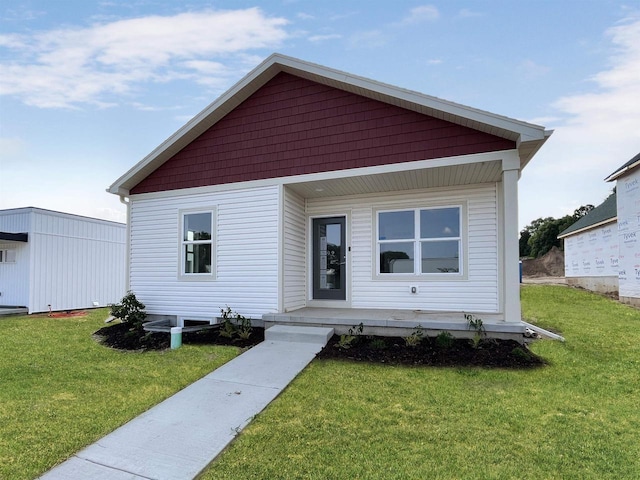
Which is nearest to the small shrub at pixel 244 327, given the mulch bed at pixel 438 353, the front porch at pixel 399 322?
the front porch at pixel 399 322

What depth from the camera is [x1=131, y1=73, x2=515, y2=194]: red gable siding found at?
20.7 ft

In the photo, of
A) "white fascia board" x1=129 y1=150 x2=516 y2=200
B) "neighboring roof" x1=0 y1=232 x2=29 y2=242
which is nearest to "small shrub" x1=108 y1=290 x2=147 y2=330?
"white fascia board" x1=129 y1=150 x2=516 y2=200

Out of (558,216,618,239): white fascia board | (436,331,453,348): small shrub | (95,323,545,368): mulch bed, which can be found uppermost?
(558,216,618,239): white fascia board

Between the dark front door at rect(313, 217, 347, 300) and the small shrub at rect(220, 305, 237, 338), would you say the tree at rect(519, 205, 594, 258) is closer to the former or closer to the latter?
the dark front door at rect(313, 217, 347, 300)

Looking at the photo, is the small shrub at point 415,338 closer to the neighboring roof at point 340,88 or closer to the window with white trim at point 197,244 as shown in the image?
the neighboring roof at point 340,88

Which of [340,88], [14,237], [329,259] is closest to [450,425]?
[329,259]

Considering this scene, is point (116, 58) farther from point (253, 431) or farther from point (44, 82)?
point (253, 431)

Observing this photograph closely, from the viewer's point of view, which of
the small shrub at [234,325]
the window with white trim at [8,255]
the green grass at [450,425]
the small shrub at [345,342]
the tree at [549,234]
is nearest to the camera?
the green grass at [450,425]

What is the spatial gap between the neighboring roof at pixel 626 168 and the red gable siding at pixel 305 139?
8.64 metres

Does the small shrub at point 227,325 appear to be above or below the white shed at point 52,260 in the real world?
below

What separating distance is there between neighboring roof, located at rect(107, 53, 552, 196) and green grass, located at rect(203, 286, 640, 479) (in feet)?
11.3

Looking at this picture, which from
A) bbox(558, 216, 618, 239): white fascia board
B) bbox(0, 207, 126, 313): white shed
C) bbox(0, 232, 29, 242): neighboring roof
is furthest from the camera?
bbox(558, 216, 618, 239): white fascia board

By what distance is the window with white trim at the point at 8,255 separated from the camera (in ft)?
39.3

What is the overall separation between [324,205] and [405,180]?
2.08 m
